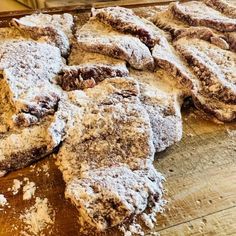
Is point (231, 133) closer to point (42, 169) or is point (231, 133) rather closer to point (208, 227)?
point (208, 227)

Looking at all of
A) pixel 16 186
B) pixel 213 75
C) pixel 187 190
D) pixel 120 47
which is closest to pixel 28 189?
pixel 16 186

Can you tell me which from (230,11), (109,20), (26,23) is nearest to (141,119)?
(109,20)

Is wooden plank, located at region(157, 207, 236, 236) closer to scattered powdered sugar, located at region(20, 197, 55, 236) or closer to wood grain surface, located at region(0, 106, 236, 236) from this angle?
wood grain surface, located at region(0, 106, 236, 236)

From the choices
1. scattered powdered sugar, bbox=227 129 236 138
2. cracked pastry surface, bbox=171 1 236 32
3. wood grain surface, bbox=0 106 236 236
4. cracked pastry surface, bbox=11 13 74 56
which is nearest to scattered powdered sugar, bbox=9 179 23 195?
wood grain surface, bbox=0 106 236 236

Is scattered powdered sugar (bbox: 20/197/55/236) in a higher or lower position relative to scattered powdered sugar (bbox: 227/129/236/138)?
higher

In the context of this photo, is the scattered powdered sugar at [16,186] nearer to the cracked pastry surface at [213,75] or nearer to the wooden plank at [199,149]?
the wooden plank at [199,149]

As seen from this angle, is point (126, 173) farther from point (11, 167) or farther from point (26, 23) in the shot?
point (26, 23)
